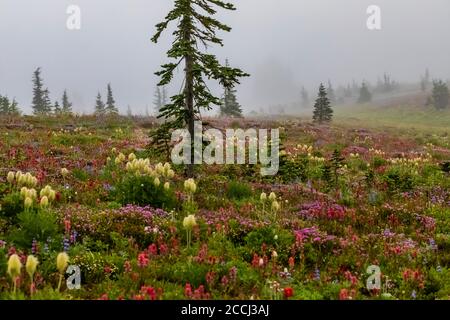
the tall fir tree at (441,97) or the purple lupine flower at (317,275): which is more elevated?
the tall fir tree at (441,97)

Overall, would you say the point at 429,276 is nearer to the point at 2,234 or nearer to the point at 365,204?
the point at 365,204

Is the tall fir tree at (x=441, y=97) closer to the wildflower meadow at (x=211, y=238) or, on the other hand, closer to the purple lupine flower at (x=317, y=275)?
the wildflower meadow at (x=211, y=238)

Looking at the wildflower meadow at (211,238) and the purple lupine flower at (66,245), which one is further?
the purple lupine flower at (66,245)

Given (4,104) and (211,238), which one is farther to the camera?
(4,104)

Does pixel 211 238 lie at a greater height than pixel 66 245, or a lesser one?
→ lesser

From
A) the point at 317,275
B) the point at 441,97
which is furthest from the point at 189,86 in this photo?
the point at 441,97

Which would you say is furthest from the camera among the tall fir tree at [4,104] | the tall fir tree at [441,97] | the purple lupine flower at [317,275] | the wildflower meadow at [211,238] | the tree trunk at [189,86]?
the tall fir tree at [441,97]

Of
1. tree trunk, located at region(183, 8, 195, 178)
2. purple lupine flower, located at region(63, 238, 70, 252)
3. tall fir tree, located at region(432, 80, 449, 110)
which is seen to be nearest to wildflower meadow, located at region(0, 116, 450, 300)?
purple lupine flower, located at region(63, 238, 70, 252)

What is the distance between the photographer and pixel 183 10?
42.6 feet

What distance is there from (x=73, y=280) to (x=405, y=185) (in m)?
11.1

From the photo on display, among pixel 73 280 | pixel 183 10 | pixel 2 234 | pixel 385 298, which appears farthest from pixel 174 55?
pixel 385 298

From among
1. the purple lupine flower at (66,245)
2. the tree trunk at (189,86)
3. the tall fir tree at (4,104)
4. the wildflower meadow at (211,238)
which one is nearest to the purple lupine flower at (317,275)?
the wildflower meadow at (211,238)

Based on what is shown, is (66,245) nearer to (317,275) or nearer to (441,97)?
(317,275)

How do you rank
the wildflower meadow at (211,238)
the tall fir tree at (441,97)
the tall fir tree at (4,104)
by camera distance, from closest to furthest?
1. the wildflower meadow at (211,238)
2. the tall fir tree at (4,104)
3. the tall fir tree at (441,97)
